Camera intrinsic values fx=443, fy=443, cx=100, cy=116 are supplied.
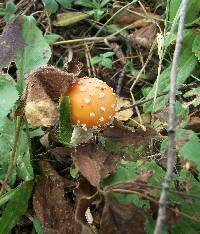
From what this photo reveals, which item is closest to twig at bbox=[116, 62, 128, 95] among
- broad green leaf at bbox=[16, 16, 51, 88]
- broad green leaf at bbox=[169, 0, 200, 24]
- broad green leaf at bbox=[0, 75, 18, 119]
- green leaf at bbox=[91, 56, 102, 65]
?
green leaf at bbox=[91, 56, 102, 65]

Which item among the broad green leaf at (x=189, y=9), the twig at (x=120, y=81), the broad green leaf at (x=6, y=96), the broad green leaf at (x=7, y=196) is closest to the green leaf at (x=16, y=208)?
the broad green leaf at (x=7, y=196)

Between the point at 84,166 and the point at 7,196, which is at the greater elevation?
the point at 84,166

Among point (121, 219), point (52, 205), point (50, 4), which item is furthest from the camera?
point (50, 4)

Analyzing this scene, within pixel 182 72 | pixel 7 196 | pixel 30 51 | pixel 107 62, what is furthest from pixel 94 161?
pixel 107 62

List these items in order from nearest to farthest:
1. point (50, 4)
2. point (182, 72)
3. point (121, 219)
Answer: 1. point (121, 219)
2. point (182, 72)
3. point (50, 4)

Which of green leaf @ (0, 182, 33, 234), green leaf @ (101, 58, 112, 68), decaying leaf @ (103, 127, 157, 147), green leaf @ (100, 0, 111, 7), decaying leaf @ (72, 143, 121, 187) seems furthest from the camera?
green leaf @ (100, 0, 111, 7)

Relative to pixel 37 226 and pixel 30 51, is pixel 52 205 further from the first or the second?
pixel 30 51

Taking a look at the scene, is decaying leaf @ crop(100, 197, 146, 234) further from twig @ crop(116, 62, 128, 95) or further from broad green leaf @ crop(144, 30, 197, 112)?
twig @ crop(116, 62, 128, 95)
